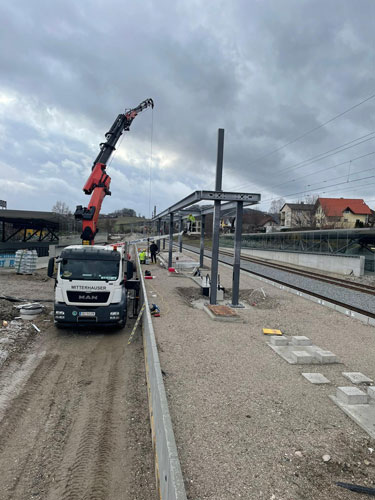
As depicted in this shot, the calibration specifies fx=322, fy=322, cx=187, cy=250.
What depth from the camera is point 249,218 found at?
107125 millimetres

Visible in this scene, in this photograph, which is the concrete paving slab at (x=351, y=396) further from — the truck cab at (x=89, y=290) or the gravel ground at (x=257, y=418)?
the truck cab at (x=89, y=290)

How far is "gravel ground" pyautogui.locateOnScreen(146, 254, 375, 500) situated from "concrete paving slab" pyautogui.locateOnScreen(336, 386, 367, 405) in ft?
0.77

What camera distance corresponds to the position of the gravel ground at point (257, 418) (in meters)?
3.54

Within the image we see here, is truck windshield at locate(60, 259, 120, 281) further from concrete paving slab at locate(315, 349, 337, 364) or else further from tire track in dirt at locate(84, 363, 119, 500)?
concrete paving slab at locate(315, 349, 337, 364)

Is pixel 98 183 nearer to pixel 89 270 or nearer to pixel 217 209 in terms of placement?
pixel 217 209

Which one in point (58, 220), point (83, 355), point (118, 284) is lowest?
point (83, 355)

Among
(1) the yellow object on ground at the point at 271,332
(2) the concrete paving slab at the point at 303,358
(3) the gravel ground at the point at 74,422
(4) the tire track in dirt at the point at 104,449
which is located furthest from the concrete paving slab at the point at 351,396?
(4) the tire track in dirt at the point at 104,449

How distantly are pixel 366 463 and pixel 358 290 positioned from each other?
47.9 feet

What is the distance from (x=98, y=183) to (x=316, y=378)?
14.3m

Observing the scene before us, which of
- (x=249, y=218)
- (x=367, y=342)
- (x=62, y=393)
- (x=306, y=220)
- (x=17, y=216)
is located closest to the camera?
(x=62, y=393)

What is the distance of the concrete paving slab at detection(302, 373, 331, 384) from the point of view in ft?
19.7

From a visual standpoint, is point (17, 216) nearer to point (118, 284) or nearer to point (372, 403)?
point (118, 284)

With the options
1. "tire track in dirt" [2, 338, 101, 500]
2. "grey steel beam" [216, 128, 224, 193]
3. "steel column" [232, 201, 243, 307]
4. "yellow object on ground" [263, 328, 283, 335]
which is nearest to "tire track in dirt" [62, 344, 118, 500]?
"tire track in dirt" [2, 338, 101, 500]

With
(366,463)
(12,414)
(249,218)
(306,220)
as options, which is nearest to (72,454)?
(12,414)
